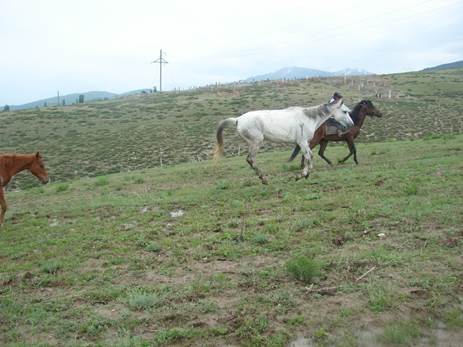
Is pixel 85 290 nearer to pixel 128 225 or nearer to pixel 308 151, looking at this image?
pixel 128 225

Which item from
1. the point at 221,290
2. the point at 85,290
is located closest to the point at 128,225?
the point at 85,290

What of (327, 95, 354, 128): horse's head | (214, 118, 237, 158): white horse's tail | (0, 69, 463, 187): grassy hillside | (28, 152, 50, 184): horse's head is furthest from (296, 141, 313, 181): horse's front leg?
(0, 69, 463, 187): grassy hillside

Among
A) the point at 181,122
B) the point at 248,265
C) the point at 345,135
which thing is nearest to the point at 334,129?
the point at 345,135

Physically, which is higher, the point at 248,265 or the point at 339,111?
the point at 339,111

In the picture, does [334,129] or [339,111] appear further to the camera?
[334,129]

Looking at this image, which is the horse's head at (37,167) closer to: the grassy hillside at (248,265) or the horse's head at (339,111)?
the grassy hillside at (248,265)

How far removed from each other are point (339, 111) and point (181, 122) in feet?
79.2

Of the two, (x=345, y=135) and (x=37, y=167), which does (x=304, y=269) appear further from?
(x=345, y=135)

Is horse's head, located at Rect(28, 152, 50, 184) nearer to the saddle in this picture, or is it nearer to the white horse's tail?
the white horse's tail

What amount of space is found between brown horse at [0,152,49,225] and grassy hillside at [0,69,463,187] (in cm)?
873

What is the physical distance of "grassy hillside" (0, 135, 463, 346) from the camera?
480 centimetres

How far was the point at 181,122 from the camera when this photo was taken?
1417 inches

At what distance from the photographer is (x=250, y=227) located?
26.9 ft

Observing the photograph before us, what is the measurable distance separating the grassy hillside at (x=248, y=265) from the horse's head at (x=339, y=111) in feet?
5.67
